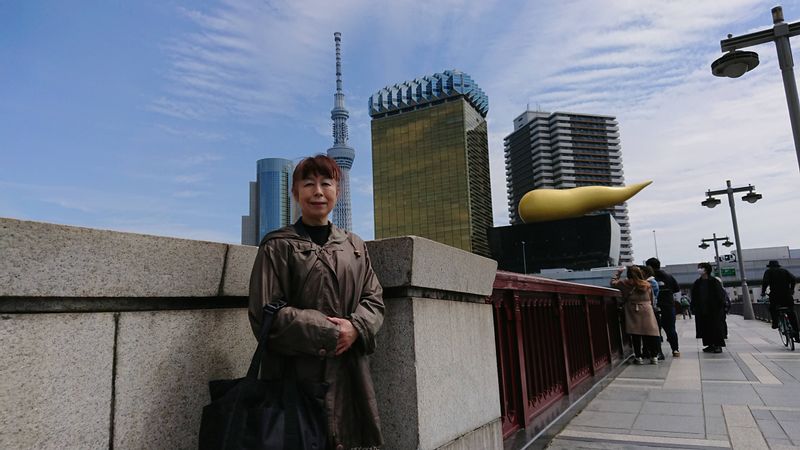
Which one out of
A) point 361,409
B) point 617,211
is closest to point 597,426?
point 361,409

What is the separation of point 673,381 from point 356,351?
6.41 meters

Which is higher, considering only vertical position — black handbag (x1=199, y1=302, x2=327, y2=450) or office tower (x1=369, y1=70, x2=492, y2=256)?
office tower (x1=369, y1=70, x2=492, y2=256)

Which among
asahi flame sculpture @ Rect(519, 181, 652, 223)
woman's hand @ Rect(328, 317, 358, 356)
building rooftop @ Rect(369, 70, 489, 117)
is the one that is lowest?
woman's hand @ Rect(328, 317, 358, 356)

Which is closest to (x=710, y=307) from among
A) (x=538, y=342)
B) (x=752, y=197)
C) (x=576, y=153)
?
(x=538, y=342)

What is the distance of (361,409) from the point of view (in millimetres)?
2207

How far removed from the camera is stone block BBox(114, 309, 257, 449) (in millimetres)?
1915

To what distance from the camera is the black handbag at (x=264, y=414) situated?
1697 mm

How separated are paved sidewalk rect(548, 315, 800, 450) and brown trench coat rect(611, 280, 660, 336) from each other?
2.32 ft

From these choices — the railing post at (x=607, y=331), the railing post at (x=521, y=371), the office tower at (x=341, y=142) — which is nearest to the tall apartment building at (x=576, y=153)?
the office tower at (x=341, y=142)

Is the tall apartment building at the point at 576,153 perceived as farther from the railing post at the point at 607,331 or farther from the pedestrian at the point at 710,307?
the railing post at the point at 607,331

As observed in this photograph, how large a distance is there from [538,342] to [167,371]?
397cm

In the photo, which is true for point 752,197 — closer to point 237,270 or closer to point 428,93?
point 237,270

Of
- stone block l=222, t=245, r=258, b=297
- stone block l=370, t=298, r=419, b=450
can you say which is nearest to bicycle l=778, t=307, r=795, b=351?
stone block l=370, t=298, r=419, b=450

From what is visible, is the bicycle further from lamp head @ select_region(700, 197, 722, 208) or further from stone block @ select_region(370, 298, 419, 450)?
lamp head @ select_region(700, 197, 722, 208)
